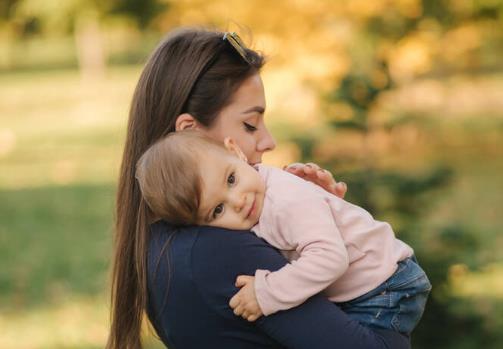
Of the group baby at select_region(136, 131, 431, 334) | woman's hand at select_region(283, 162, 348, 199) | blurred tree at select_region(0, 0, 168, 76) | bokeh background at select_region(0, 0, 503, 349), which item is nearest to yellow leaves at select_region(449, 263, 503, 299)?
bokeh background at select_region(0, 0, 503, 349)

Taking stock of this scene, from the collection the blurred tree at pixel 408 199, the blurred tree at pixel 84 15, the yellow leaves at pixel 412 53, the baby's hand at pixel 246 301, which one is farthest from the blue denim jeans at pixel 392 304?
the blurred tree at pixel 84 15

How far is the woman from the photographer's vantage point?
7.23ft

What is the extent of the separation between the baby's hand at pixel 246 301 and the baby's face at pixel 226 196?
143 mm

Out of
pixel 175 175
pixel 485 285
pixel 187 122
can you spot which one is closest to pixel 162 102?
pixel 187 122

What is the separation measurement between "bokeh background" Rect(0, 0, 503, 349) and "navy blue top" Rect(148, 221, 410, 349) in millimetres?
877

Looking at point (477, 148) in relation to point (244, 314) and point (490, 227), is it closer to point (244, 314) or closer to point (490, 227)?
point (490, 227)

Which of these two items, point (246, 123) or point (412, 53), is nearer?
point (246, 123)

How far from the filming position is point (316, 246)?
7.14 ft

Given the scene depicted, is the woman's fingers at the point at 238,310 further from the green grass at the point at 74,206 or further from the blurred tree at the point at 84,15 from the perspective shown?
the blurred tree at the point at 84,15

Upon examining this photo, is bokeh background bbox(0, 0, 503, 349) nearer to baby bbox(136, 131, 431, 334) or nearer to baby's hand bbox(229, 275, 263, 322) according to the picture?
baby bbox(136, 131, 431, 334)

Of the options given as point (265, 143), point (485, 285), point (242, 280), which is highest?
point (265, 143)

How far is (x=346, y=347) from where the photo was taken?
84.9 inches

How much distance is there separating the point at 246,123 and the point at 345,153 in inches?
102

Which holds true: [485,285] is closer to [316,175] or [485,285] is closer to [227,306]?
[316,175]
